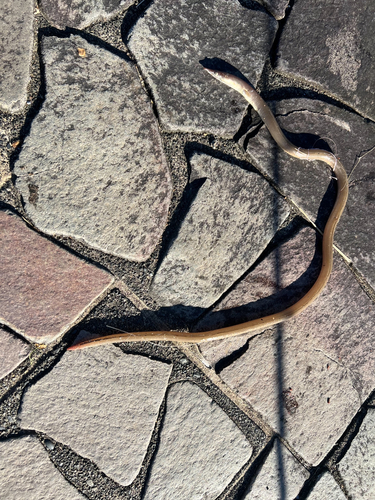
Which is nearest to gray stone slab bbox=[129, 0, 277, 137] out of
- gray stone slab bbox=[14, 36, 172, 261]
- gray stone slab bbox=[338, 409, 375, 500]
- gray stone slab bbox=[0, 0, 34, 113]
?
gray stone slab bbox=[14, 36, 172, 261]

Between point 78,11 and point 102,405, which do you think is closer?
point 78,11

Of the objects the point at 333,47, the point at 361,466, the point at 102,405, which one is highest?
the point at 333,47

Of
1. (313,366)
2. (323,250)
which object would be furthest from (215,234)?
(313,366)

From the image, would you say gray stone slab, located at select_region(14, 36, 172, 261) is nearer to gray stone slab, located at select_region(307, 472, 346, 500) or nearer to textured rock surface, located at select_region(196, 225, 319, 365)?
textured rock surface, located at select_region(196, 225, 319, 365)

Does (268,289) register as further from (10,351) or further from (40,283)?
(10,351)

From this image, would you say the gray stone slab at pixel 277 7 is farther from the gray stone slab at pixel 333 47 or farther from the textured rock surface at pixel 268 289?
the textured rock surface at pixel 268 289

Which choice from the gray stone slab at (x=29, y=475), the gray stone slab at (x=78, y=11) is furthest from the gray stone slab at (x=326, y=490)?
the gray stone slab at (x=78, y=11)
